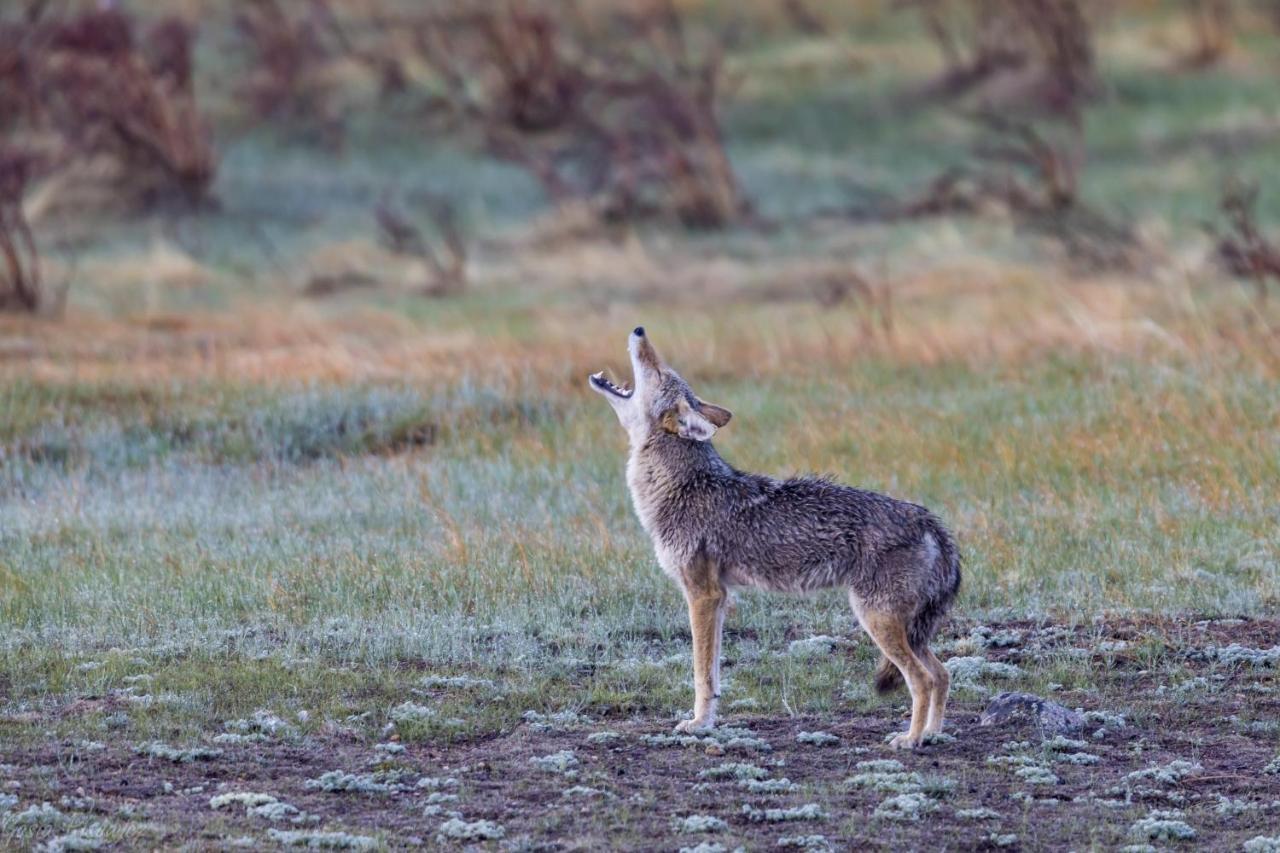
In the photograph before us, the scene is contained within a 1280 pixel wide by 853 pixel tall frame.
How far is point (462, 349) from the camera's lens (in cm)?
1716

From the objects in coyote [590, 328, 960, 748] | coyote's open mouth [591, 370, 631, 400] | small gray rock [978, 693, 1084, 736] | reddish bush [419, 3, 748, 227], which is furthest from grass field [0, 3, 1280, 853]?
coyote's open mouth [591, 370, 631, 400]

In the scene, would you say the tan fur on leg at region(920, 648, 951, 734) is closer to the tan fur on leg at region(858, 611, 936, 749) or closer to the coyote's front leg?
the tan fur on leg at region(858, 611, 936, 749)

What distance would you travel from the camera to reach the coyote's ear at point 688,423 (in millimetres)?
7703

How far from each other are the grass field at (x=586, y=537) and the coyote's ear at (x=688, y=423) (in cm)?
116

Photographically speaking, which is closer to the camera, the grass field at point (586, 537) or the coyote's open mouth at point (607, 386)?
the grass field at point (586, 537)

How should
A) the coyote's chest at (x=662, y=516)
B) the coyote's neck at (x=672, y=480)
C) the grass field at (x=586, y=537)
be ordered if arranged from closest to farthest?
the grass field at (x=586, y=537) → the coyote's chest at (x=662, y=516) → the coyote's neck at (x=672, y=480)

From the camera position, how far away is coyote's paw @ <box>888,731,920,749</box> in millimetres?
7113

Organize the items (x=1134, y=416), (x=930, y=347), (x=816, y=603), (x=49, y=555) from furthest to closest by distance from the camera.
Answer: (x=930, y=347)
(x=1134, y=416)
(x=49, y=555)
(x=816, y=603)

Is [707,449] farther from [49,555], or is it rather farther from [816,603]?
[49,555]

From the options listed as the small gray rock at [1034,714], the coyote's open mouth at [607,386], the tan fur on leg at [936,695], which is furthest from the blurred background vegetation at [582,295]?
the tan fur on leg at [936,695]

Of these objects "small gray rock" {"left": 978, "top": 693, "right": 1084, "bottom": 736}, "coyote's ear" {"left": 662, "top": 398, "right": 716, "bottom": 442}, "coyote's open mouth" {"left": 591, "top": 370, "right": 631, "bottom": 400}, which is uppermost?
"coyote's open mouth" {"left": 591, "top": 370, "right": 631, "bottom": 400}

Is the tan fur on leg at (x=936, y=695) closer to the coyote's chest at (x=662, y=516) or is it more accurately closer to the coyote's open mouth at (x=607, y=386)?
the coyote's chest at (x=662, y=516)

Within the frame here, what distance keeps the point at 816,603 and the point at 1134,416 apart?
15.6 feet

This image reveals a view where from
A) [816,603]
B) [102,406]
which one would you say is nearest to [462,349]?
[102,406]
